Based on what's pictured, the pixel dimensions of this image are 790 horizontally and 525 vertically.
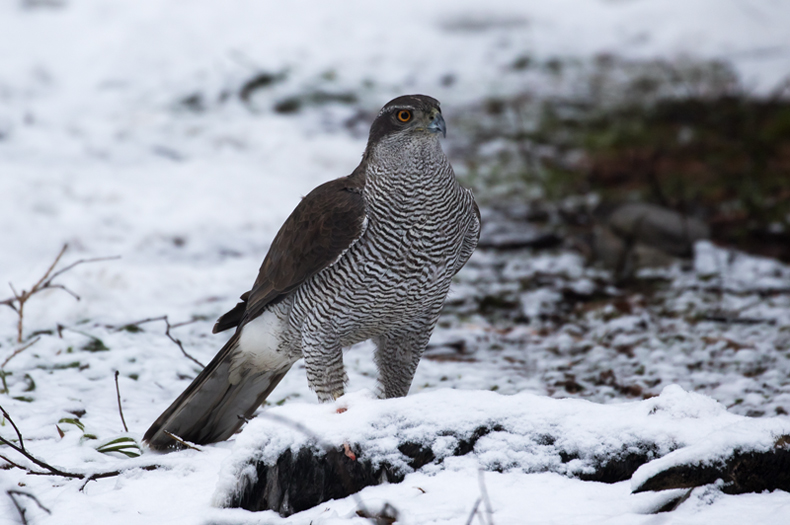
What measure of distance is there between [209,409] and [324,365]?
591 millimetres

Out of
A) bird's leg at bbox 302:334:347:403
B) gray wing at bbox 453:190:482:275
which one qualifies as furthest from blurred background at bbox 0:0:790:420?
gray wing at bbox 453:190:482:275

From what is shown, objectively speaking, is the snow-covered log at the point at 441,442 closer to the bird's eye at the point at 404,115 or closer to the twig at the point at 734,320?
the bird's eye at the point at 404,115

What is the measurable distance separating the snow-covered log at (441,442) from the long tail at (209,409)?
811 millimetres

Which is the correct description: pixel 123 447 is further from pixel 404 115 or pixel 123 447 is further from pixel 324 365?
pixel 404 115

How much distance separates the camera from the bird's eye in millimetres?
3592

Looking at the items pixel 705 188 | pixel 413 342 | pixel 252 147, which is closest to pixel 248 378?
pixel 413 342

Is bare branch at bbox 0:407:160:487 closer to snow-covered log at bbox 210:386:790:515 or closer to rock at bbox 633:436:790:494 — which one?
snow-covered log at bbox 210:386:790:515

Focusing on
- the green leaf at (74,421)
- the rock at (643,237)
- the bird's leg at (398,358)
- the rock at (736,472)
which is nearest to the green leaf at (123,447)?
the green leaf at (74,421)

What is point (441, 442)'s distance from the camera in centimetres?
267

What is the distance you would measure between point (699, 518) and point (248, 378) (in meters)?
2.33

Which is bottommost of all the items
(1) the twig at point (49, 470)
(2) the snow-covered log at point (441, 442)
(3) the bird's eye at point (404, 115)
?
(1) the twig at point (49, 470)

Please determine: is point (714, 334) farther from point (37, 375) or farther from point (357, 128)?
point (357, 128)

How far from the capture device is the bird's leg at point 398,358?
12.8 ft

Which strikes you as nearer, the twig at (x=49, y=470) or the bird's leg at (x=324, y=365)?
the twig at (x=49, y=470)
